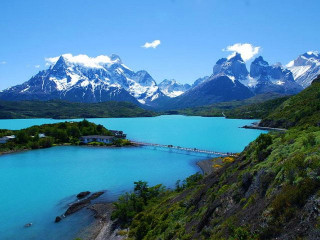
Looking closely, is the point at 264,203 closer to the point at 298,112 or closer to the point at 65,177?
the point at 65,177

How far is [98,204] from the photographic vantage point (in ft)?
137

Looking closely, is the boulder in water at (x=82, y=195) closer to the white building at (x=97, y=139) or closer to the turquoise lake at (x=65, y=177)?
the turquoise lake at (x=65, y=177)

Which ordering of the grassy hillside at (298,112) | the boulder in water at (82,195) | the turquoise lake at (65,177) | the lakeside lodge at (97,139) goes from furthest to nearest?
the grassy hillside at (298,112)
the lakeside lodge at (97,139)
the boulder in water at (82,195)
the turquoise lake at (65,177)

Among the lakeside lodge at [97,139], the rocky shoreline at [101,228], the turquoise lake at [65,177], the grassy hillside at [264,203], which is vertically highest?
the grassy hillside at [264,203]

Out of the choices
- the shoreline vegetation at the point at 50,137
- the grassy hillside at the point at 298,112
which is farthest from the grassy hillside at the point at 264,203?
the grassy hillside at the point at 298,112

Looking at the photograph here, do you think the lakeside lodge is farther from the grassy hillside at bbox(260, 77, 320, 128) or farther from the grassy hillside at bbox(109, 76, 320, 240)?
the grassy hillside at bbox(109, 76, 320, 240)

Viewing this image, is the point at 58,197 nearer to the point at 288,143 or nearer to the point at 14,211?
the point at 14,211

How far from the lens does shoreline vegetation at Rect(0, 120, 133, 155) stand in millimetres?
101750

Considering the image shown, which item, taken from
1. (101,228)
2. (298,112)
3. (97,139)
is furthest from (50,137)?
(298,112)

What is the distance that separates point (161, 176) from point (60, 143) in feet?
225

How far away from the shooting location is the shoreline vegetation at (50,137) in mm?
101750

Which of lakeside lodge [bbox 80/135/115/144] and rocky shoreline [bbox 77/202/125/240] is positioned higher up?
lakeside lodge [bbox 80/135/115/144]

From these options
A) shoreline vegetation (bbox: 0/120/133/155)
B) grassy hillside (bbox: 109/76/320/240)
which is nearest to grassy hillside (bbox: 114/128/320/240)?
grassy hillside (bbox: 109/76/320/240)

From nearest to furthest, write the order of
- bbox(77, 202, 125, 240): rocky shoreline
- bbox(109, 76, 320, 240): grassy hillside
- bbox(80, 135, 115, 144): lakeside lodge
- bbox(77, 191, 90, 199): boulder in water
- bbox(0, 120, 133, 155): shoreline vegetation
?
bbox(109, 76, 320, 240): grassy hillside < bbox(77, 202, 125, 240): rocky shoreline < bbox(77, 191, 90, 199): boulder in water < bbox(0, 120, 133, 155): shoreline vegetation < bbox(80, 135, 115, 144): lakeside lodge
